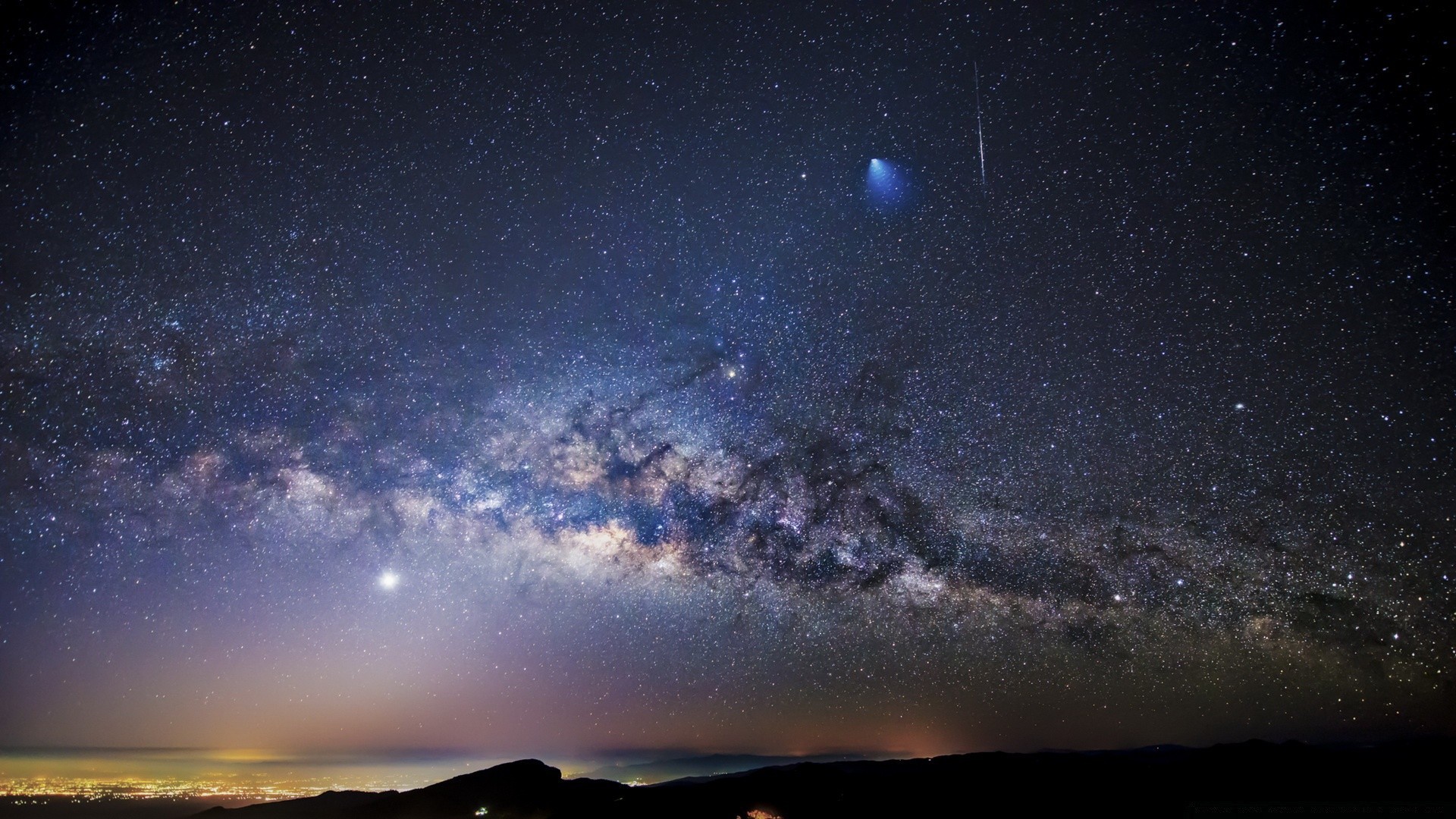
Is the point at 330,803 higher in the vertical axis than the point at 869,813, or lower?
lower

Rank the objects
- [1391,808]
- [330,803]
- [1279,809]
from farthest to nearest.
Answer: [330,803], [1279,809], [1391,808]

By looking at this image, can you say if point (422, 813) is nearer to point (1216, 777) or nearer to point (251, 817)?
point (251, 817)

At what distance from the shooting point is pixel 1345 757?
82.3m

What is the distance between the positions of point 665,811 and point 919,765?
42.8 meters

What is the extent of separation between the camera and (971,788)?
228 ft

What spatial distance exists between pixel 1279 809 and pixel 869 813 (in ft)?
159

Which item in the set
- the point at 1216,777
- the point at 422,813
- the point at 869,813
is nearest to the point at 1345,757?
the point at 1216,777

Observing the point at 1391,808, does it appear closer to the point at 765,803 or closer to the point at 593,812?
the point at 765,803

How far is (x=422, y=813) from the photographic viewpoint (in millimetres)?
73938

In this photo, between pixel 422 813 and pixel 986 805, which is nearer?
pixel 986 805

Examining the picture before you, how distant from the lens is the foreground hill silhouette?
6238cm

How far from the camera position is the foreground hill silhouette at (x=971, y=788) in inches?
2456

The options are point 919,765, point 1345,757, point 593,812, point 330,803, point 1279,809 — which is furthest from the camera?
point 330,803

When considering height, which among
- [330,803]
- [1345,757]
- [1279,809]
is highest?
[1279,809]
